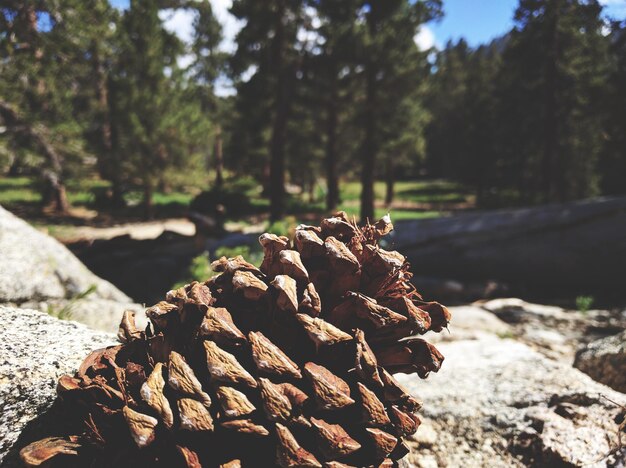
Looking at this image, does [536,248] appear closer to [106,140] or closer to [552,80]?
[552,80]

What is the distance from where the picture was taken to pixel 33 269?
3246 mm

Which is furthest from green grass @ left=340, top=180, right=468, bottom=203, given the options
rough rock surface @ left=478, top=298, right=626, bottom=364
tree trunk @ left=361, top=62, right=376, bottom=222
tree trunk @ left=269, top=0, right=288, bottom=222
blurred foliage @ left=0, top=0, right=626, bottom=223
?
rough rock surface @ left=478, top=298, right=626, bottom=364

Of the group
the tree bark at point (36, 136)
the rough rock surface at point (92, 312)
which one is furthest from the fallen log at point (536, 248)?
the tree bark at point (36, 136)

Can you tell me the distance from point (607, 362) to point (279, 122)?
1445 centimetres

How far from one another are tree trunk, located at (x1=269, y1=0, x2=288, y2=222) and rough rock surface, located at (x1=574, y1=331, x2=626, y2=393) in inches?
524

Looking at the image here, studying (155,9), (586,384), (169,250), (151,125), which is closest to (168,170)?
(151,125)

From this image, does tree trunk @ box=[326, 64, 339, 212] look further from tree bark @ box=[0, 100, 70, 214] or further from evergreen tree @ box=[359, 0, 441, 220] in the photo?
tree bark @ box=[0, 100, 70, 214]

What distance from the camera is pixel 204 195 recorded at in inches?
1001

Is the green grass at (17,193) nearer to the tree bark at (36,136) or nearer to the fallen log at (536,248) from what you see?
the tree bark at (36,136)

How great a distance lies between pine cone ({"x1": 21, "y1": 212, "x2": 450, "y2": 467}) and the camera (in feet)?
3.60

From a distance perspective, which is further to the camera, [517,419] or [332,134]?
[332,134]

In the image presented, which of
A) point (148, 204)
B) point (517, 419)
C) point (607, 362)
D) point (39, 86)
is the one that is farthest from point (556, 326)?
point (148, 204)

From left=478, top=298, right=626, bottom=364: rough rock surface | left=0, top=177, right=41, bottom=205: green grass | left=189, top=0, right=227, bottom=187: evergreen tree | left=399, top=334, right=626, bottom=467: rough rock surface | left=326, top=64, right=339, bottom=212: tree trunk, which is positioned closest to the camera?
left=399, top=334, right=626, bottom=467: rough rock surface

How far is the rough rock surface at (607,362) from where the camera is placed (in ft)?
8.98
